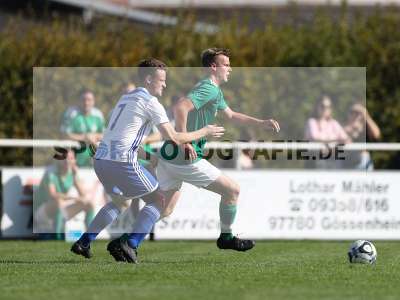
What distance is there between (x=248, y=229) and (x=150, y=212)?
534 cm

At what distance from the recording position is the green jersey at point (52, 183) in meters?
16.4

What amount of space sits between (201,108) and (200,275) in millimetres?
2600

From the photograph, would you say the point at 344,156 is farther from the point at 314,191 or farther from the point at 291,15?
the point at 291,15

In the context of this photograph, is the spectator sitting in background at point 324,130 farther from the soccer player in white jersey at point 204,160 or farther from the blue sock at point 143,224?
the blue sock at point 143,224

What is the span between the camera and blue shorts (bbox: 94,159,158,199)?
11.3m

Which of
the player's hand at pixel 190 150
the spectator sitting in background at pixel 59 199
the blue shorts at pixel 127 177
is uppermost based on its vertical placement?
the player's hand at pixel 190 150

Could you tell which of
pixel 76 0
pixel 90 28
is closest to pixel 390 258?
pixel 90 28

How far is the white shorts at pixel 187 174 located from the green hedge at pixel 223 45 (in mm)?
6632

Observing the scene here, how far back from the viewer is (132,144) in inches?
447

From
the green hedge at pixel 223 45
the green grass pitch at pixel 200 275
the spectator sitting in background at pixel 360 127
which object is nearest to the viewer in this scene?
the green grass pitch at pixel 200 275

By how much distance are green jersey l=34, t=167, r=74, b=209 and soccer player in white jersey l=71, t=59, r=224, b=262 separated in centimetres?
503

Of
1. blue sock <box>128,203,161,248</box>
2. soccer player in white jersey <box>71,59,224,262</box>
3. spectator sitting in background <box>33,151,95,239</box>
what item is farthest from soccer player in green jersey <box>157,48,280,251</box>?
spectator sitting in background <box>33,151,95,239</box>

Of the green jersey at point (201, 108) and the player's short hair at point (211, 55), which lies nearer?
the green jersey at point (201, 108)

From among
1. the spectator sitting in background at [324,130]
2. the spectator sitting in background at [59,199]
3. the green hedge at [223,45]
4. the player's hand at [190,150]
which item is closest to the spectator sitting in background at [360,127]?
the spectator sitting in background at [324,130]
